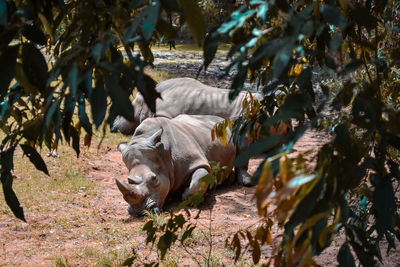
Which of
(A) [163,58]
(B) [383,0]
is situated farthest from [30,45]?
(A) [163,58]

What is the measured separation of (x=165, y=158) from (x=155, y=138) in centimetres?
23

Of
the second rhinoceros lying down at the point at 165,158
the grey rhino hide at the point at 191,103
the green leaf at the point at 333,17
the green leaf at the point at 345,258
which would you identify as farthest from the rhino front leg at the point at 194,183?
the green leaf at the point at 333,17

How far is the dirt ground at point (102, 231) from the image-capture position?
13.4 feet

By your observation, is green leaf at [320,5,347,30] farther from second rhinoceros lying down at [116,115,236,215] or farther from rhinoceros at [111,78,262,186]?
rhinoceros at [111,78,262,186]

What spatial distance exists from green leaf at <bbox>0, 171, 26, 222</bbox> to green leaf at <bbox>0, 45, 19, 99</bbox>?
0.34 m

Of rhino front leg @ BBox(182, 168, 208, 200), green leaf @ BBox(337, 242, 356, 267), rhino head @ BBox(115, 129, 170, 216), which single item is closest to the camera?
green leaf @ BBox(337, 242, 356, 267)

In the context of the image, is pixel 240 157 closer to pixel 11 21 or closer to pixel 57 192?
pixel 11 21

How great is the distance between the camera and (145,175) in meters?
5.21

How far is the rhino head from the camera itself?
5.09m

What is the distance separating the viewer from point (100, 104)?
3.74ft

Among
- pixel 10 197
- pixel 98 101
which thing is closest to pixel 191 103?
pixel 10 197

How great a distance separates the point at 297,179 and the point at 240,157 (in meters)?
0.30

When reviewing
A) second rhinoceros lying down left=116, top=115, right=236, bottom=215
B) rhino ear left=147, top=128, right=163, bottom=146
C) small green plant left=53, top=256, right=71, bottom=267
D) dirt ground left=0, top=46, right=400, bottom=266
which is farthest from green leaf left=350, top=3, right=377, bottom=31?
rhino ear left=147, top=128, right=163, bottom=146

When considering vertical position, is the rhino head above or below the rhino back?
below
